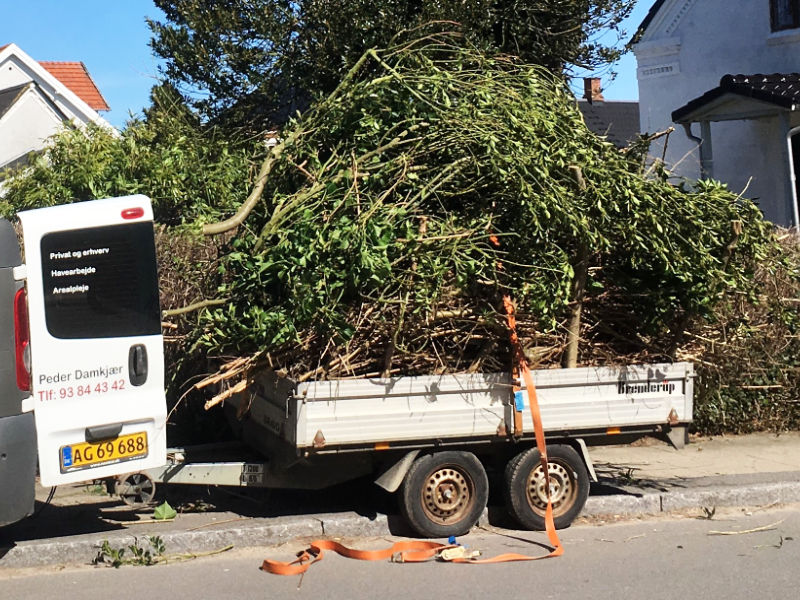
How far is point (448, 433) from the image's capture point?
20.6 ft

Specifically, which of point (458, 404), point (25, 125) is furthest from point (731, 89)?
point (25, 125)

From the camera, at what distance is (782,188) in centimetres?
1581

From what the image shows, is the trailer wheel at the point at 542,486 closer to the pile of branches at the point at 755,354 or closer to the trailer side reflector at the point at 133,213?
the pile of branches at the point at 755,354

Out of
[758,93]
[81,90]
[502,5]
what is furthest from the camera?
[81,90]

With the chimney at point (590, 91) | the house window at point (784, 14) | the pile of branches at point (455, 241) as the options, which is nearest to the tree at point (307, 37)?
the chimney at point (590, 91)

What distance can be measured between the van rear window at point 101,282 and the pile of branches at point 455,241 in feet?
2.03

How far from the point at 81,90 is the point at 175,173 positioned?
905 inches

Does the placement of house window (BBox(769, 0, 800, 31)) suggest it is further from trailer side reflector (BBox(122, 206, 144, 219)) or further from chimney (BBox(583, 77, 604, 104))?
trailer side reflector (BBox(122, 206, 144, 219))

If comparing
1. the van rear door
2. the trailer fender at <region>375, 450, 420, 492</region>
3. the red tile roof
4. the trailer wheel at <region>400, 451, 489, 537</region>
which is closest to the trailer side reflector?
the van rear door

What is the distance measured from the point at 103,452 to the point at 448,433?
86.6 inches

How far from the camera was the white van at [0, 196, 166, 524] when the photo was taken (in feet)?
17.5

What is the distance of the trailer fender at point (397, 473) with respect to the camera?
632 centimetres

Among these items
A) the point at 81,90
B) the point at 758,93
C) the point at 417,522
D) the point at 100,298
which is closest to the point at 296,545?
the point at 417,522

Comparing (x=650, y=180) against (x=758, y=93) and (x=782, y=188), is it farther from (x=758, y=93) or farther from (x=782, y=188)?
(x=782, y=188)
